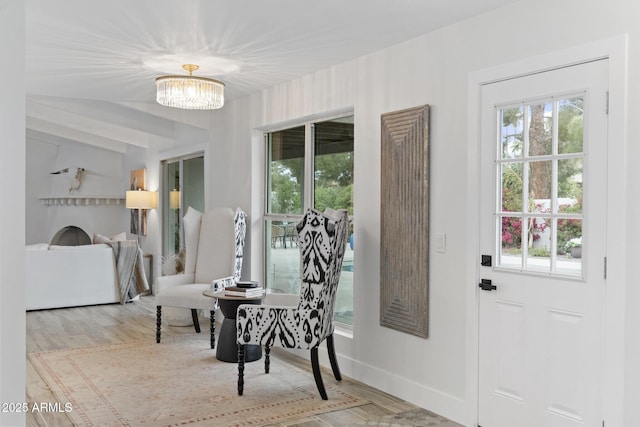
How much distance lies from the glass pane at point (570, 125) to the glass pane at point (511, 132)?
0.79 feet

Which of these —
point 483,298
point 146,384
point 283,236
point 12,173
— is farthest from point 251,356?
point 12,173

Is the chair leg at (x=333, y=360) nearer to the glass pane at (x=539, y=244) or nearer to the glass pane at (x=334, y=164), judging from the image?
the glass pane at (x=334, y=164)

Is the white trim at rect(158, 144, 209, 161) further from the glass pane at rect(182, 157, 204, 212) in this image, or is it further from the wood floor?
the wood floor

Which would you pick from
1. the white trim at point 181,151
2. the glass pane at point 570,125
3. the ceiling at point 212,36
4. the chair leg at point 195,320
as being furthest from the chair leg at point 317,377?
the white trim at point 181,151

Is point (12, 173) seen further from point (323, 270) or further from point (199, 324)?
point (199, 324)

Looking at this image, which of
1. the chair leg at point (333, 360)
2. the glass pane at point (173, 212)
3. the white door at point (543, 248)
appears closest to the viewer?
the white door at point (543, 248)

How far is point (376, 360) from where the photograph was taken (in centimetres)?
410

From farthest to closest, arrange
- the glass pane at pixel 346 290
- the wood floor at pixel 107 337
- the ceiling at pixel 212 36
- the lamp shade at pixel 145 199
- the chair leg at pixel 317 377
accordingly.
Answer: the lamp shade at pixel 145 199 → the glass pane at pixel 346 290 → the chair leg at pixel 317 377 → the wood floor at pixel 107 337 → the ceiling at pixel 212 36

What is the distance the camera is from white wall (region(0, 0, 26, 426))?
6.43ft

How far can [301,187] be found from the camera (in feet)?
17.2

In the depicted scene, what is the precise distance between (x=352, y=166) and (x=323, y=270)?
1167 millimetres

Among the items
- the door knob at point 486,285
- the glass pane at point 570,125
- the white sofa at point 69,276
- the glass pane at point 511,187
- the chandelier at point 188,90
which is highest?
the chandelier at point 188,90

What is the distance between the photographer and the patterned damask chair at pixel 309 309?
3756 mm

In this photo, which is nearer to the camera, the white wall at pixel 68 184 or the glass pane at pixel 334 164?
the glass pane at pixel 334 164
